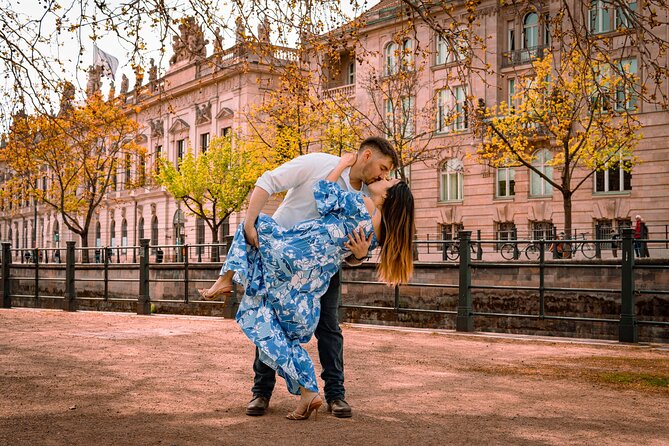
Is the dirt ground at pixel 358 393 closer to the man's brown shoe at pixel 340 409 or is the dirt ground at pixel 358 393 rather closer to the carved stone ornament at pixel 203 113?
the man's brown shoe at pixel 340 409

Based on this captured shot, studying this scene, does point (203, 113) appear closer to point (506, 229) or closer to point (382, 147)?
point (506, 229)

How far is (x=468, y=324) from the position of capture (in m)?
12.4

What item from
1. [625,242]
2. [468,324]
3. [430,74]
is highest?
[430,74]

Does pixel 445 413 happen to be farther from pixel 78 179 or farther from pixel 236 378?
pixel 78 179

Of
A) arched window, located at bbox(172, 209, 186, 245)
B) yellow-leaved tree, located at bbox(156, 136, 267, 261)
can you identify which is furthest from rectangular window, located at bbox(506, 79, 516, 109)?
arched window, located at bbox(172, 209, 186, 245)

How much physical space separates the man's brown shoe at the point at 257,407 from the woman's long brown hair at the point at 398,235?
1123 mm

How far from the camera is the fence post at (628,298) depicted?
11086 mm

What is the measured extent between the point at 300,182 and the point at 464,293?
7906 millimetres

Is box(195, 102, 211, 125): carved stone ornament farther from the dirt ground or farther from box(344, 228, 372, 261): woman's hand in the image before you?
box(344, 228, 372, 261): woman's hand

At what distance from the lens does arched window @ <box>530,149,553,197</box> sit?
31922 millimetres

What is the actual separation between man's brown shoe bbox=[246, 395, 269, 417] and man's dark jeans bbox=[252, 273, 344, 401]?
0.13ft

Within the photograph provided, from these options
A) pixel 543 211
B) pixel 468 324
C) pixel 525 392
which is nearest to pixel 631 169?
pixel 543 211

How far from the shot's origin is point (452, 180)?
35406mm

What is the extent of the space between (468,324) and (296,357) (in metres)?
7.78
